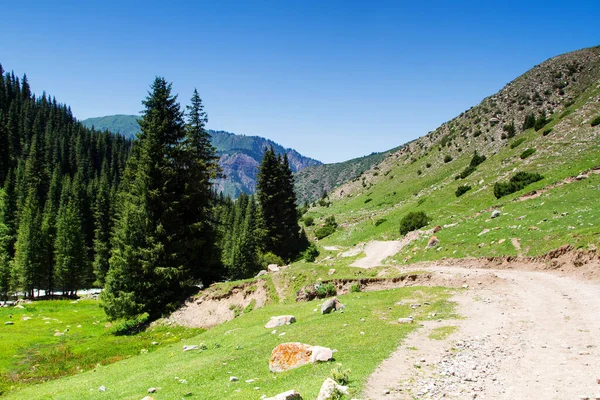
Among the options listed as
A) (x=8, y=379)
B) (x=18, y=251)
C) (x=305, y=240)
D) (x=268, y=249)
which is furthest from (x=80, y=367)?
(x=18, y=251)

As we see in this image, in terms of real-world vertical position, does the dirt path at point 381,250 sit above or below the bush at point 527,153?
below

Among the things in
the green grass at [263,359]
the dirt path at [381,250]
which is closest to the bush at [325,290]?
the green grass at [263,359]

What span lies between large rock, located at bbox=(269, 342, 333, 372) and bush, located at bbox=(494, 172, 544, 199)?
3760 cm

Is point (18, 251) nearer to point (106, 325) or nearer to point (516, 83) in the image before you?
point (106, 325)

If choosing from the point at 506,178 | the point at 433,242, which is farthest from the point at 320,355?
the point at 506,178

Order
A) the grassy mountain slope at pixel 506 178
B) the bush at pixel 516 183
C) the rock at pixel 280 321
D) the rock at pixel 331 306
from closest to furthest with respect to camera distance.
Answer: the rock at pixel 280 321
the rock at pixel 331 306
the grassy mountain slope at pixel 506 178
the bush at pixel 516 183

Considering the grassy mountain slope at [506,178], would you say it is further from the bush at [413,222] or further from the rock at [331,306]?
the rock at [331,306]

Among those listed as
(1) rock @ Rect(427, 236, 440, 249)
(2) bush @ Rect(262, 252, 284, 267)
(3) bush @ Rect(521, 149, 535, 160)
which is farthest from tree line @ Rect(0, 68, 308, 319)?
(3) bush @ Rect(521, 149, 535, 160)

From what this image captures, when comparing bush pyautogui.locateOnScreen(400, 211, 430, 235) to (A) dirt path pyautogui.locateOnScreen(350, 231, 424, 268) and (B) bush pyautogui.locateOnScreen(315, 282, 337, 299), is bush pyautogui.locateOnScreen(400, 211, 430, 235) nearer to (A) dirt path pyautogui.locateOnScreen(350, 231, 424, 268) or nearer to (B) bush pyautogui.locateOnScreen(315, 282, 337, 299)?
(A) dirt path pyautogui.locateOnScreen(350, 231, 424, 268)

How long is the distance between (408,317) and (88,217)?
113119mm

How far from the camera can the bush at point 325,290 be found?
27016 mm

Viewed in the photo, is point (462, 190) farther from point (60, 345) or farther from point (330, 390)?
point (60, 345)

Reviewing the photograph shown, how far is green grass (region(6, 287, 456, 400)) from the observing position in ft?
36.9

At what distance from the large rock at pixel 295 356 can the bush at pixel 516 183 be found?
3760 cm
